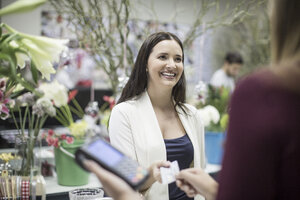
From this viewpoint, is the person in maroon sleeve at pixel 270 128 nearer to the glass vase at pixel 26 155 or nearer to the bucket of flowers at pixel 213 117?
the glass vase at pixel 26 155

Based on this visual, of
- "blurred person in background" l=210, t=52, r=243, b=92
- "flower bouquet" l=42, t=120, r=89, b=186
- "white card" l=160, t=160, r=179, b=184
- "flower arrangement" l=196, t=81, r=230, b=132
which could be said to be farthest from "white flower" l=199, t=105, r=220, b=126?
"blurred person in background" l=210, t=52, r=243, b=92

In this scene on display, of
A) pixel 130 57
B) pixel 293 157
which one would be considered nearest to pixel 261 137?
pixel 293 157

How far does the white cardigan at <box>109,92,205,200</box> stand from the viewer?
154 cm

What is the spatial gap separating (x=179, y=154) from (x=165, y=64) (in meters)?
0.43

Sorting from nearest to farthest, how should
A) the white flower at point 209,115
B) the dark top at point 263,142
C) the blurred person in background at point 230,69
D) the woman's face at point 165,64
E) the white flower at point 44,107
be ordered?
the dark top at point 263,142 → the white flower at point 44,107 → the woman's face at point 165,64 → the white flower at point 209,115 → the blurred person in background at point 230,69

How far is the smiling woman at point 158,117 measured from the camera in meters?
1.55

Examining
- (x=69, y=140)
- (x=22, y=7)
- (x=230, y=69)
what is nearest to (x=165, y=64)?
(x=69, y=140)

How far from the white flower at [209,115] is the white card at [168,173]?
1.21 metres

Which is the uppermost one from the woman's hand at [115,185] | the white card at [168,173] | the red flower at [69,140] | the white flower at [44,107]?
the white flower at [44,107]

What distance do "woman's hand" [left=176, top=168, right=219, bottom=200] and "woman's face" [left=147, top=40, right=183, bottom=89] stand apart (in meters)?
0.79

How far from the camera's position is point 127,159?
812 millimetres

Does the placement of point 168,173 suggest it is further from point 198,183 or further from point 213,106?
point 213,106

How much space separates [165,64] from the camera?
168 centimetres

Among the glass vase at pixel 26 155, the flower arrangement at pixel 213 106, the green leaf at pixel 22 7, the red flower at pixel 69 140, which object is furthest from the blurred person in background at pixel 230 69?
the green leaf at pixel 22 7
